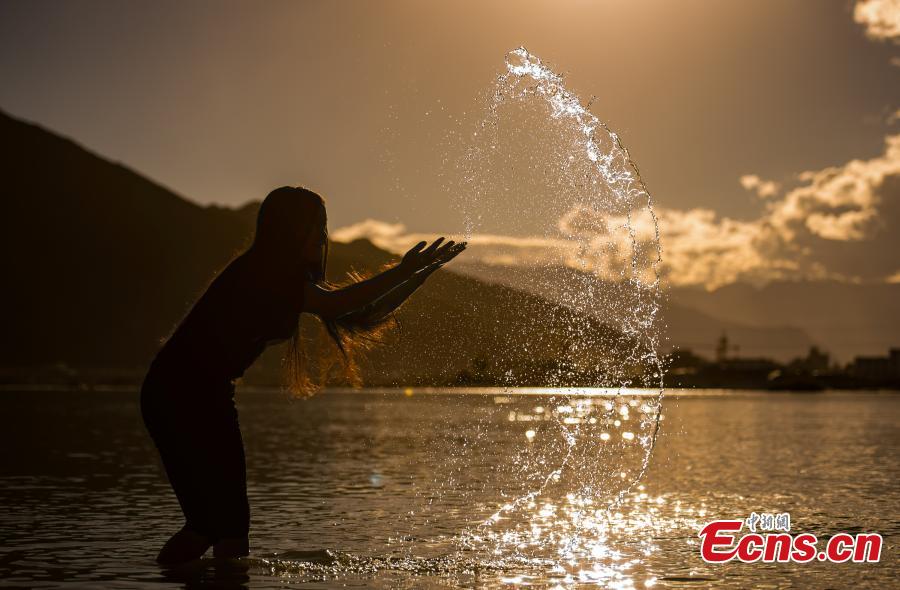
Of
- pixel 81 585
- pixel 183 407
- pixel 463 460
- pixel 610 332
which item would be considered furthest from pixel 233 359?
pixel 463 460

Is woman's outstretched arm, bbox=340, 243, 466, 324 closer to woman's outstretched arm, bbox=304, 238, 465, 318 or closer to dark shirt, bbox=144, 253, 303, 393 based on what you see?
woman's outstretched arm, bbox=304, 238, 465, 318

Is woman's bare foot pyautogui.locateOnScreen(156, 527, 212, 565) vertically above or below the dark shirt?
below

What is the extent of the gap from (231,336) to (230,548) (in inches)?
62.3

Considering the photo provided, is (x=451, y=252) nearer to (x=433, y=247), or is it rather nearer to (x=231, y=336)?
(x=433, y=247)

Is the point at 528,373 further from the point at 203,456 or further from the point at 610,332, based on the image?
the point at 203,456

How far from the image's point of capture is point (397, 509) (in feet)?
56.8

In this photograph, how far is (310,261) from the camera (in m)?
8.41

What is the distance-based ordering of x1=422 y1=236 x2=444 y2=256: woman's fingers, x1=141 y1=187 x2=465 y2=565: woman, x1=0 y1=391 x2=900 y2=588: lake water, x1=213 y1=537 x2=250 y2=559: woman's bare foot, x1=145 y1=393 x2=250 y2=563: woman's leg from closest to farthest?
x1=422 y1=236 x2=444 y2=256: woman's fingers, x1=141 y1=187 x2=465 y2=565: woman, x1=145 y1=393 x2=250 y2=563: woman's leg, x1=213 y1=537 x2=250 y2=559: woman's bare foot, x1=0 y1=391 x2=900 y2=588: lake water

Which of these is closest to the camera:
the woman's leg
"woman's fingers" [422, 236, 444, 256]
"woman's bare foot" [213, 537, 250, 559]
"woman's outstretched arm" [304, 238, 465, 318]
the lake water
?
"woman's outstretched arm" [304, 238, 465, 318]

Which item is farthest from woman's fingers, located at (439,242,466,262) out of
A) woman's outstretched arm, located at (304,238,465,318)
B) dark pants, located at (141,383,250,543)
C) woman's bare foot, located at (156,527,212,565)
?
woman's bare foot, located at (156,527,212,565)

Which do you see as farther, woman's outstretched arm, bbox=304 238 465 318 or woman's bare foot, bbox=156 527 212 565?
woman's bare foot, bbox=156 527 212 565

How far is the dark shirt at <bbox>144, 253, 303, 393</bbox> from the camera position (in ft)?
27.1

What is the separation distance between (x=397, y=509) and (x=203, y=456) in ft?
30.1

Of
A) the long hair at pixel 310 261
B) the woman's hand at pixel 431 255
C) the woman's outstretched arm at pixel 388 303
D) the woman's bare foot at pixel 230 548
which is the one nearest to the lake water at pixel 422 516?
the woman's bare foot at pixel 230 548
